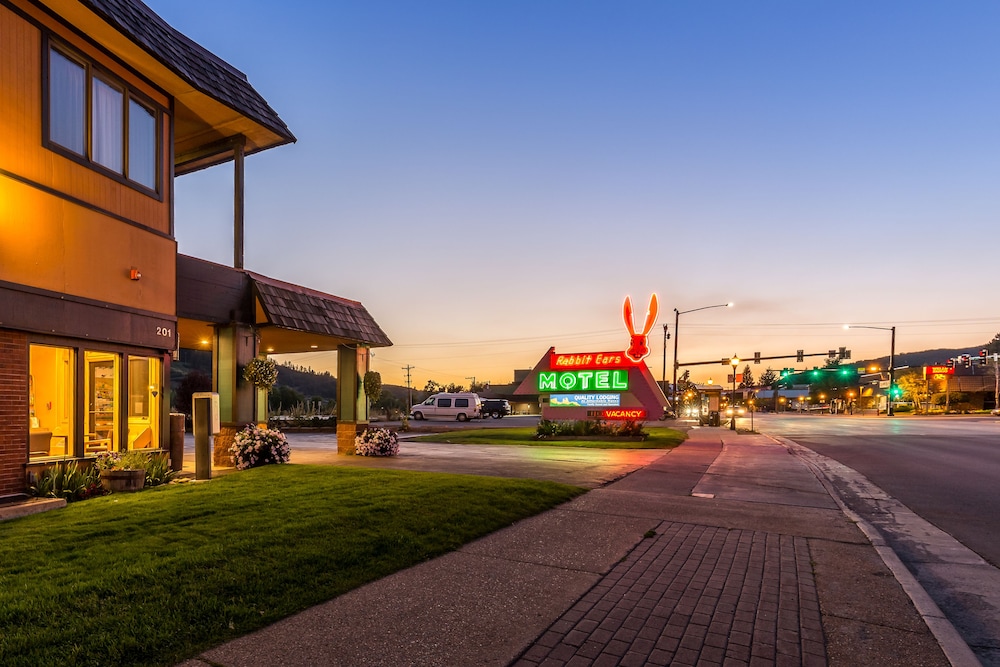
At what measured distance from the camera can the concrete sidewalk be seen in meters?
4.04

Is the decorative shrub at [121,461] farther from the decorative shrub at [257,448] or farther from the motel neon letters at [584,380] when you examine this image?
the motel neon letters at [584,380]

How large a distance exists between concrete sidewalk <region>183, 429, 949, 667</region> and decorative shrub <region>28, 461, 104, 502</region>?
6.93m

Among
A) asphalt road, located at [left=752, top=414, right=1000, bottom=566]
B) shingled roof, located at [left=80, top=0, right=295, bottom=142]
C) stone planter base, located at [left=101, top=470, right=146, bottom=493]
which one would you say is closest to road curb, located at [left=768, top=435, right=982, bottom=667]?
asphalt road, located at [left=752, top=414, right=1000, bottom=566]

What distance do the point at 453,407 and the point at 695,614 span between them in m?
44.5

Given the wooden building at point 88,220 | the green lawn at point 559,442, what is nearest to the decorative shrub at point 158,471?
the wooden building at point 88,220

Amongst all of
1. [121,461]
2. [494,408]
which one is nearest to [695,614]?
[121,461]

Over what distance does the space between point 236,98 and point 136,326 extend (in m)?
5.80

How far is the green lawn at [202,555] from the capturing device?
4047 mm

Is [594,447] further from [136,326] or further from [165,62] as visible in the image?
[165,62]

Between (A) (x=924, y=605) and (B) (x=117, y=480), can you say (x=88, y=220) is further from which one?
(A) (x=924, y=605)

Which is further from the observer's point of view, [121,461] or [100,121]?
[100,121]

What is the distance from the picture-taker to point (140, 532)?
22.4 ft

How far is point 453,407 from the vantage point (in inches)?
1923

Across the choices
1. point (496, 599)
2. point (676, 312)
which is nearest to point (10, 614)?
point (496, 599)
